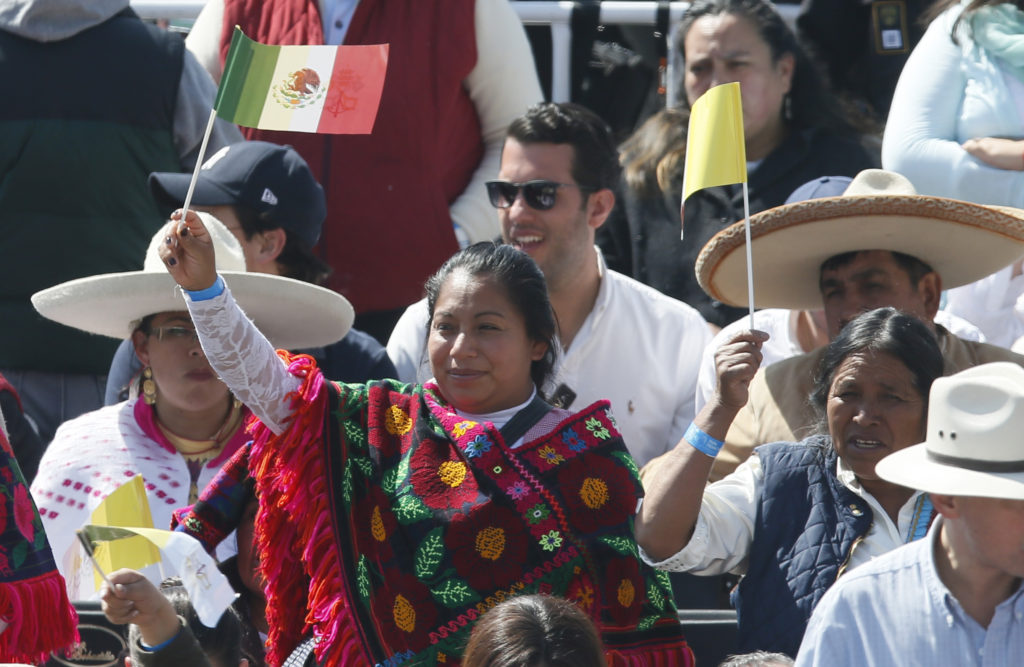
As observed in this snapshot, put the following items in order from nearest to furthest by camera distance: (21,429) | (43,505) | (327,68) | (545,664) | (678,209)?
(545,664) < (327,68) < (43,505) < (21,429) < (678,209)

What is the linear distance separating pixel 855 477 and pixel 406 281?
229 cm

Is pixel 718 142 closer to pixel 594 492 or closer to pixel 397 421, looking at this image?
pixel 594 492

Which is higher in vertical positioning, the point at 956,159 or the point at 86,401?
the point at 956,159

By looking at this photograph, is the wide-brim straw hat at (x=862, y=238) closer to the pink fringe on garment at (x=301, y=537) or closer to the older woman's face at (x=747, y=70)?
the older woman's face at (x=747, y=70)

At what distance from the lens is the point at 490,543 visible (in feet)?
11.3

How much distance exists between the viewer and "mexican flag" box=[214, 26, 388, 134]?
3467 mm

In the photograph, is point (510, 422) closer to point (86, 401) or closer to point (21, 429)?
point (21, 429)

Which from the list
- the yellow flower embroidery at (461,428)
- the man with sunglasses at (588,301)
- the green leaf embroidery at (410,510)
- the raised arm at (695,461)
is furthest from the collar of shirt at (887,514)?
the man with sunglasses at (588,301)

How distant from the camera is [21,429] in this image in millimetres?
4699

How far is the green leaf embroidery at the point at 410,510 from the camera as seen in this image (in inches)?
136

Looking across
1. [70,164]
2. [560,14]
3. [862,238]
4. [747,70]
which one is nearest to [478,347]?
[862,238]

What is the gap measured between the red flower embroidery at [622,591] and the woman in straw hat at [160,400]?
4.54ft

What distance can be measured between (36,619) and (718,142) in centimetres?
194

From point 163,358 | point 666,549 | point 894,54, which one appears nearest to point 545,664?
point 666,549
